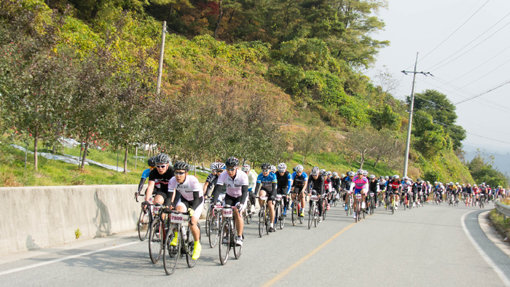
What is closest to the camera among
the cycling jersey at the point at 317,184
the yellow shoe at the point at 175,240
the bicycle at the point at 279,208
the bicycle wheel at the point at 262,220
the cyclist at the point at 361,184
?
the yellow shoe at the point at 175,240

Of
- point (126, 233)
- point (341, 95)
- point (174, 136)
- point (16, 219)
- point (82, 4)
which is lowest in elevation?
point (126, 233)

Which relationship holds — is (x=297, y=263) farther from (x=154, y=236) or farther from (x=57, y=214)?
(x=57, y=214)

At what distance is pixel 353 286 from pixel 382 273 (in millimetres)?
1410

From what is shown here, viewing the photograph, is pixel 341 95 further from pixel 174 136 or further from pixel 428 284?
pixel 428 284

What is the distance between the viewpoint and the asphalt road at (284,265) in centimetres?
708

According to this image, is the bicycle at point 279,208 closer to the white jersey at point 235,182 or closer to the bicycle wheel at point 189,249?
the white jersey at point 235,182

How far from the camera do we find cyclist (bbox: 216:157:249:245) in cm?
916

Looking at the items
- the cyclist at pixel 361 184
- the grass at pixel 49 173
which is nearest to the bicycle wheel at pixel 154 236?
the grass at pixel 49 173

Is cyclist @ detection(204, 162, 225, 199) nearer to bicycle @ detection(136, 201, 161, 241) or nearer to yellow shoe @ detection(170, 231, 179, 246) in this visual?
bicycle @ detection(136, 201, 161, 241)

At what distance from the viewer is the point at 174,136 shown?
2256 centimetres

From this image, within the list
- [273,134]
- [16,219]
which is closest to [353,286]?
[16,219]

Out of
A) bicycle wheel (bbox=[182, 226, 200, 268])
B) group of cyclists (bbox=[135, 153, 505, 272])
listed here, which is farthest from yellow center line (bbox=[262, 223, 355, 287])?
bicycle wheel (bbox=[182, 226, 200, 268])

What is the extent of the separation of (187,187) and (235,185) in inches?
66.2

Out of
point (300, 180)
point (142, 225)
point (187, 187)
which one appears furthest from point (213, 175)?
point (300, 180)
